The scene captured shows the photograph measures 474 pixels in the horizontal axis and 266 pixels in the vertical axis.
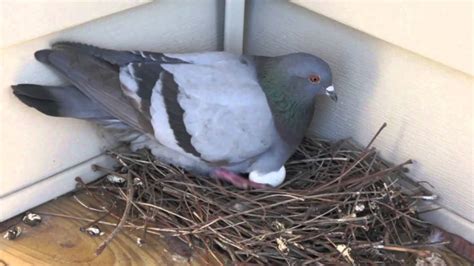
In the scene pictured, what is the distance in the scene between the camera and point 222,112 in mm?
1496

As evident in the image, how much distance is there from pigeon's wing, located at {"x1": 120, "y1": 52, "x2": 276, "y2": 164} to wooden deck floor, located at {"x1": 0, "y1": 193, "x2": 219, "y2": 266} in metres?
0.22

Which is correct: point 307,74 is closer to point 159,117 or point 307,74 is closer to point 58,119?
point 159,117

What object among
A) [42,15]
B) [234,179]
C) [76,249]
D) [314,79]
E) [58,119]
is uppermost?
[42,15]

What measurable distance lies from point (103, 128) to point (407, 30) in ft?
2.38

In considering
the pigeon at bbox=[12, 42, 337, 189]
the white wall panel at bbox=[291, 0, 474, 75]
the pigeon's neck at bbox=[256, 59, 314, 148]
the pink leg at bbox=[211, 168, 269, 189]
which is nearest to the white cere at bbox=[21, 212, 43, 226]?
the pigeon at bbox=[12, 42, 337, 189]

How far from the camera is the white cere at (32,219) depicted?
5.11 ft

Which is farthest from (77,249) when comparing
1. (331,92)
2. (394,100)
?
(394,100)

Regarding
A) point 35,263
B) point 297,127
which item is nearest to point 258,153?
point 297,127

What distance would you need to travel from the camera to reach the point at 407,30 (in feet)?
4.64

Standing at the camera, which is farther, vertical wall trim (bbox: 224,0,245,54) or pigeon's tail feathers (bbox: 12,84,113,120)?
vertical wall trim (bbox: 224,0,245,54)

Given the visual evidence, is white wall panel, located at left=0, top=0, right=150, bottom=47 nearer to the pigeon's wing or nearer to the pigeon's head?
the pigeon's wing

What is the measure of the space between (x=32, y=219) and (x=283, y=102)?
0.61 m

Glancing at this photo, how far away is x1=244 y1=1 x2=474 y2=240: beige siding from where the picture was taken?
146 centimetres

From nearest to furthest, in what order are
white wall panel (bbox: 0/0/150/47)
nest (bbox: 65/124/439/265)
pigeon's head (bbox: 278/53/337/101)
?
white wall panel (bbox: 0/0/150/47), nest (bbox: 65/124/439/265), pigeon's head (bbox: 278/53/337/101)
